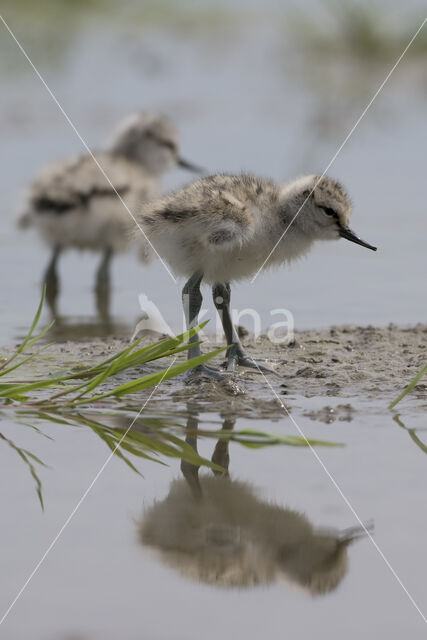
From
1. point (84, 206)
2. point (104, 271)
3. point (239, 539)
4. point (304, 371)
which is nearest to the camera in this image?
point (239, 539)

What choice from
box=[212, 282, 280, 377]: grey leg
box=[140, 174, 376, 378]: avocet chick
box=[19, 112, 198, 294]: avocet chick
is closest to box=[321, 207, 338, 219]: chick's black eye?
box=[140, 174, 376, 378]: avocet chick

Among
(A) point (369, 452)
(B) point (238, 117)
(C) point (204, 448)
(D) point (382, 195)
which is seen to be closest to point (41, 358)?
(C) point (204, 448)

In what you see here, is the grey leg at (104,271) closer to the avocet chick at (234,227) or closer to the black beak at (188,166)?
the black beak at (188,166)

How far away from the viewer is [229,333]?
431 centimetres

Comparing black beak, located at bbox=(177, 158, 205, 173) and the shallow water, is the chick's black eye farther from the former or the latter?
black beak, located at bbox=(177, 158, 205, 173)

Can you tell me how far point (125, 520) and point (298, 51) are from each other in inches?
319

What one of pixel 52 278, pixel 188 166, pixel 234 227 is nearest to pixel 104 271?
pixel 52 278

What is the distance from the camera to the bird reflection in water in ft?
7.65

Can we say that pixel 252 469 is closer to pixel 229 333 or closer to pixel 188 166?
pixel 229 333

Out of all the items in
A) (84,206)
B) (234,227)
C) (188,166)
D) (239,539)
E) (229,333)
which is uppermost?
(188,166)

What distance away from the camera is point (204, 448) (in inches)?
125

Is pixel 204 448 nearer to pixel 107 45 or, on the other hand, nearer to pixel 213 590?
pixel 213 590

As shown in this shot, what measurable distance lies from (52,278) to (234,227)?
265 centimetres

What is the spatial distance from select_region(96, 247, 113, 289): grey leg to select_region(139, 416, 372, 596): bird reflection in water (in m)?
3.63
